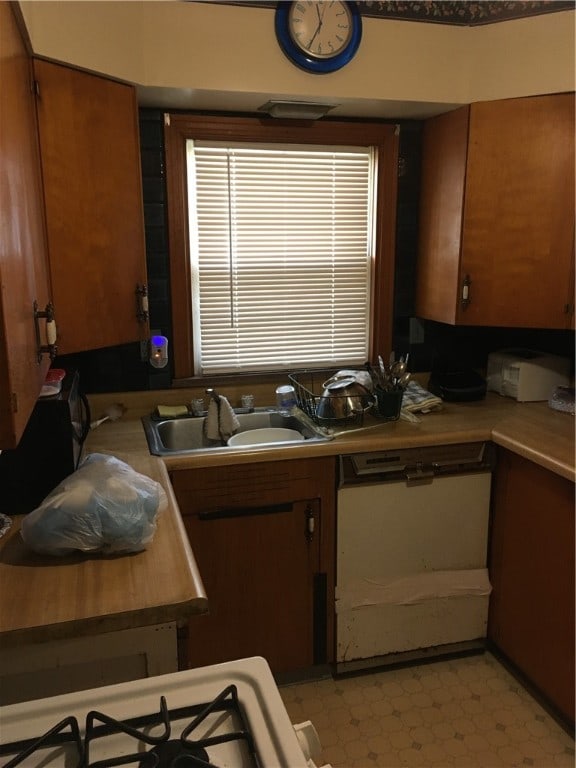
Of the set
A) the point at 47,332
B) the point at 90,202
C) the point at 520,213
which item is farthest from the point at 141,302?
the point at 520,213

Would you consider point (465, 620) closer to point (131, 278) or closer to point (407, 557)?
point (407, 557)

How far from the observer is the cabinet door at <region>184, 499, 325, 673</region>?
206 centimetres

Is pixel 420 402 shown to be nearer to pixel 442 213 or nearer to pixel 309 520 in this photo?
pixel 309 520

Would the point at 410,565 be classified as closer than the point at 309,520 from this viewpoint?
No

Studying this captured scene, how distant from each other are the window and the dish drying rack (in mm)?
53

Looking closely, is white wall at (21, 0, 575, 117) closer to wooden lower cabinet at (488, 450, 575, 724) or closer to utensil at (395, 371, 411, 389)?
utensil at (395, 371, 411, 389)

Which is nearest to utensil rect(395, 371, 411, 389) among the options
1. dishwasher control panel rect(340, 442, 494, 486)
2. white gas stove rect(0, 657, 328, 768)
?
dishwasher control panel rect(340, 442, 494, 486)

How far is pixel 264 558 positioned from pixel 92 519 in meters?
0.92

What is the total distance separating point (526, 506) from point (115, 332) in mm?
1485

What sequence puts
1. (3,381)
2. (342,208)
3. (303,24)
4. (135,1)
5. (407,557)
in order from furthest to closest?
(342,208) < (407,557) < (303,24) < (135,1) < (3,381)

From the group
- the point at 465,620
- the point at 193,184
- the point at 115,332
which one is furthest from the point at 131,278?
the point at 465,620

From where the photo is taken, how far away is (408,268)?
8.67ft

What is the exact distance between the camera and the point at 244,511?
81.3 inches

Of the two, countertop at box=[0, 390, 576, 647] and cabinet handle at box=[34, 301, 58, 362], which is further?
cabinet handle at box=[34, 301, 58, 362]
